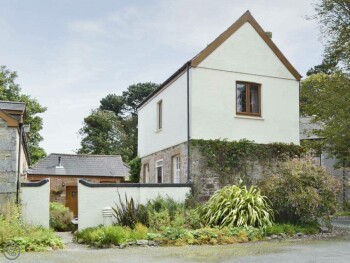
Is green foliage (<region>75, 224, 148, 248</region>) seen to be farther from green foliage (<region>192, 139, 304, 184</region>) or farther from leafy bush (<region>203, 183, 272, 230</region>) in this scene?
green foliage (<region>192, 139, 304, 184</region>)

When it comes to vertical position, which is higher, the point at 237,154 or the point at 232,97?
the point at 232,97

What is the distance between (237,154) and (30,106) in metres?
24.9

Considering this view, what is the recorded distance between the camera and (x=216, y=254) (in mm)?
11289

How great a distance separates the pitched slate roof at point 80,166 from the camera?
29906 millimetres

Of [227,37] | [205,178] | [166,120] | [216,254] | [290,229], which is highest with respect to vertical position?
[227,37]

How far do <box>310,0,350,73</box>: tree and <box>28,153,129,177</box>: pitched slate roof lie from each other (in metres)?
15.4

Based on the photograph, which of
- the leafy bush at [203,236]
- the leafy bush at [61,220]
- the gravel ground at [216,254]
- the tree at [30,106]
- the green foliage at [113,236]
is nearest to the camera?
the gravel ground at [216,254]

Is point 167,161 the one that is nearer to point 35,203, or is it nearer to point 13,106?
point 35,203

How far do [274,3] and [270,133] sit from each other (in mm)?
5876

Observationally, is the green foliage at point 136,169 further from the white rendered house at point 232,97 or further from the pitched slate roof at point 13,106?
the pitched slate roof at point 13,106

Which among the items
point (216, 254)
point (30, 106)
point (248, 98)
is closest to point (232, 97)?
point (248, 98)

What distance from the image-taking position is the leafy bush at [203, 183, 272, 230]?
587 inches

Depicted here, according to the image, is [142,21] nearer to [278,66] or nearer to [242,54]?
[242,54]

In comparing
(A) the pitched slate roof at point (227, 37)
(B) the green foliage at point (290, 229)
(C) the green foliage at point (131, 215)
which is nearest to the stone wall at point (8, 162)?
(C) the green foliage at point (131, 215)
